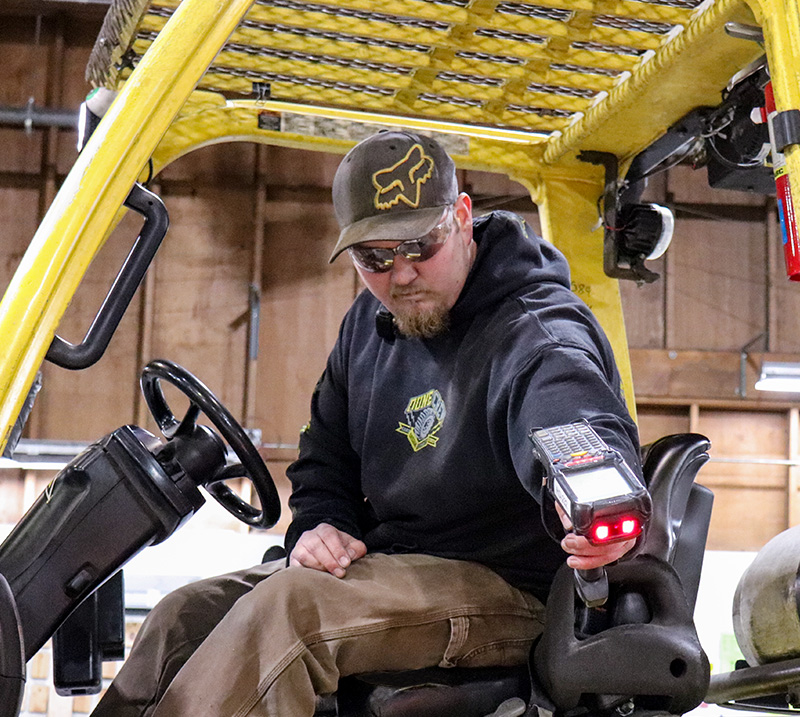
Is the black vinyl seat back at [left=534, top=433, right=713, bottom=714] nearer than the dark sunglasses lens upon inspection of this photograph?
Yes

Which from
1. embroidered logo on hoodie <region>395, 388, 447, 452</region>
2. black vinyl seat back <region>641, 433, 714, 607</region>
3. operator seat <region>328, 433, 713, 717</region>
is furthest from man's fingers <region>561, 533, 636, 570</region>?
embroidered logo on hoodie <region>395, 388, 447, 452</region>

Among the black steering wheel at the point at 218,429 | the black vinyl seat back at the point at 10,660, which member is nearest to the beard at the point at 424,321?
the black steering wheel at the point at 218,429

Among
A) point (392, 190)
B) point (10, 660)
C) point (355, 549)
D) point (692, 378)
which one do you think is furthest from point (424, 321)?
point (692, 378)

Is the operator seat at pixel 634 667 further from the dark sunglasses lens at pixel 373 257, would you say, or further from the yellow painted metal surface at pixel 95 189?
the yellow painted metal surface at pixel 95 189

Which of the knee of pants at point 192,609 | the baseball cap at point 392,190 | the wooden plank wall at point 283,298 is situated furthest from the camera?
the wooden plank wall at point 283,298

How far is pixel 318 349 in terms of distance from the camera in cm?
802

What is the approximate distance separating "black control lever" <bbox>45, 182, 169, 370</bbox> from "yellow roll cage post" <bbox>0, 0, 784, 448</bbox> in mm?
40

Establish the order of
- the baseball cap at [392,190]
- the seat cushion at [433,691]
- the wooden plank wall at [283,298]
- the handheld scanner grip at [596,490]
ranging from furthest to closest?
the wooden plank wall at [283,298] < the baseball cap at [392,190] < the seat cushion at [433,691] < the handheld scanner grip at [596,490]

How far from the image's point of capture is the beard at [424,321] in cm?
226

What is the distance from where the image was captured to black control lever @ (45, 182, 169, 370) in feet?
5.87

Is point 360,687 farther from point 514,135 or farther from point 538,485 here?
point 514,135

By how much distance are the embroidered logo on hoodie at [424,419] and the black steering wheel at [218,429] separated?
38 cm

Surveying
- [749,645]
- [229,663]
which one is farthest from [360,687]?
[749,645]

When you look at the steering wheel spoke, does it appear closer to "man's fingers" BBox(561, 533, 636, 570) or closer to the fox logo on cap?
the fox logo on cap
